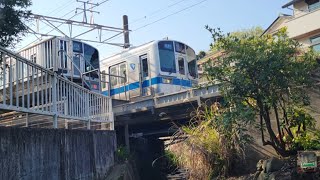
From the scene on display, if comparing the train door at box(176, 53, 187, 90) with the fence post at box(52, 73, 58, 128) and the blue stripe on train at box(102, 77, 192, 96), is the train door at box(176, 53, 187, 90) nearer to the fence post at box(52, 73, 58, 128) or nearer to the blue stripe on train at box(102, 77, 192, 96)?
the blue stripe on train at box(102, 77, 192, 96)

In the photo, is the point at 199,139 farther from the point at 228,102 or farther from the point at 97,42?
the point at 97,42

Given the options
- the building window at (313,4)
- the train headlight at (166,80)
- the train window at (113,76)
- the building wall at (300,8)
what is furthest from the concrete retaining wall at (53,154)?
the building wall at (300,8)

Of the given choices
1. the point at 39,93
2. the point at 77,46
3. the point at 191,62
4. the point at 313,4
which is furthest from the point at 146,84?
the point at 313,4

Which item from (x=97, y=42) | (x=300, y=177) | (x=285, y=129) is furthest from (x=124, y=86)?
(x=300, y=177)

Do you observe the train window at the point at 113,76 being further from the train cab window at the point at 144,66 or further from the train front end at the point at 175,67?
the train front end at the point at 175,67

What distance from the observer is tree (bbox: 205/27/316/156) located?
8055mm

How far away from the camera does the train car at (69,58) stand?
13.3m

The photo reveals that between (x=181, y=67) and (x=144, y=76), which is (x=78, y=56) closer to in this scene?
(x=144, y=76)

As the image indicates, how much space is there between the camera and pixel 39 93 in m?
7.84

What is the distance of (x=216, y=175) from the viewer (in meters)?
9.34

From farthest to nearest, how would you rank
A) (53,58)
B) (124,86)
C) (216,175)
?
(124,86), (53,58), (216,175)

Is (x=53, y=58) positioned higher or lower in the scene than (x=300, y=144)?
higher

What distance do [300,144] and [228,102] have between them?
188cm

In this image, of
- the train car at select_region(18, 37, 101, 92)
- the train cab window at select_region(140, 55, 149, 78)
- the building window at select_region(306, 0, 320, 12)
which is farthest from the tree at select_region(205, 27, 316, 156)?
the building window at select_region(306, 0, 320, 12)
